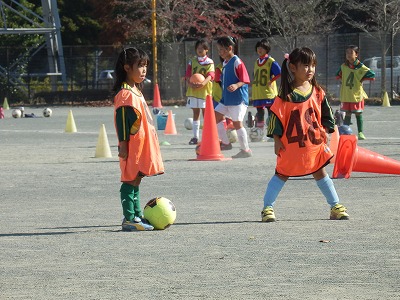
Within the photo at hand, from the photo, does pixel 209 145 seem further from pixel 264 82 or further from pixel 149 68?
pixel 149 68

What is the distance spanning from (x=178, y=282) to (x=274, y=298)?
0.78 m

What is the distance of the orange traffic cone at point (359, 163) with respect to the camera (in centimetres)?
1280

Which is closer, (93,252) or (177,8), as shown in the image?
(93,252)

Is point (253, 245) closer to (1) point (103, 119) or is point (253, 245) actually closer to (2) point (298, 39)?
(1) point (103, 119)

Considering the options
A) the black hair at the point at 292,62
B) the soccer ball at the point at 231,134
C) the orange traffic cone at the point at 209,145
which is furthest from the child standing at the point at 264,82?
the black hair at the point at 292,62

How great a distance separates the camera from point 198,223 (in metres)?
9.72

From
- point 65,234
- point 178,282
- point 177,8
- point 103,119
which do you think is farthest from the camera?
point 177,8

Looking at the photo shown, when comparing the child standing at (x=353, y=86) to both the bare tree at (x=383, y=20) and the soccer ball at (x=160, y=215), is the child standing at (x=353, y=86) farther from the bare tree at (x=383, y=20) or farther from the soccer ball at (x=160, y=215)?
the bare tree at (x=383, y=20)

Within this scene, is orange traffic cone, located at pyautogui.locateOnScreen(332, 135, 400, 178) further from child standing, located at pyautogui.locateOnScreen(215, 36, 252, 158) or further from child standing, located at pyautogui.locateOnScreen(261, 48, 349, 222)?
child standing, located at pyautogui.locateOnScreen(215, 36, 252, 158)

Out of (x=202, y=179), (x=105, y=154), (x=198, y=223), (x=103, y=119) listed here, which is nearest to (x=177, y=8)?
(x=103, y=119)

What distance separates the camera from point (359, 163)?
13000mm

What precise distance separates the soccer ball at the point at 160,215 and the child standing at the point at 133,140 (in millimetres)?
60

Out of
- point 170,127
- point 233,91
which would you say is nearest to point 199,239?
point 233,91

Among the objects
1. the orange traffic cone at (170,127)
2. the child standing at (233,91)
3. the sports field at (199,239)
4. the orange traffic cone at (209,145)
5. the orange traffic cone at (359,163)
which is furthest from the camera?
the orange traffic cone at (170,127)
